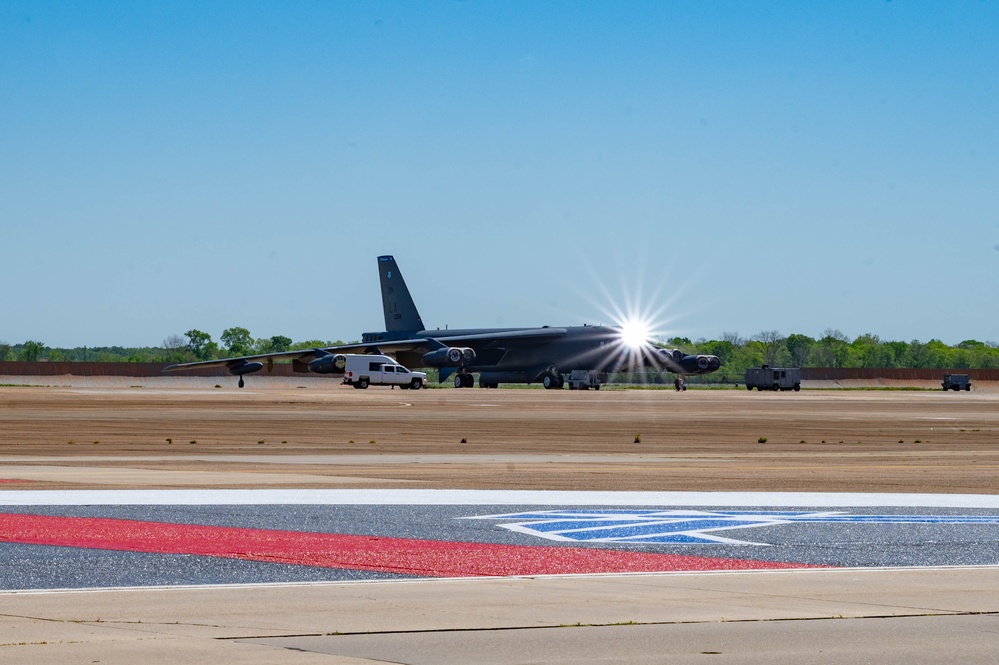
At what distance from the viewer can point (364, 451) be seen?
28.0 m

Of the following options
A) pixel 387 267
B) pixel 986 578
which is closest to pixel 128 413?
pixel 986 578

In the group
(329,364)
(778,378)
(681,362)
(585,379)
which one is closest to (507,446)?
(681,362)

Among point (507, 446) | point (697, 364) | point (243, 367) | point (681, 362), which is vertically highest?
point (681, 362)

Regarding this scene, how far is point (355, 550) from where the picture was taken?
12.7 m

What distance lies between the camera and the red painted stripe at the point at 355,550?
38.5 ft

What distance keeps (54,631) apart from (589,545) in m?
6.16

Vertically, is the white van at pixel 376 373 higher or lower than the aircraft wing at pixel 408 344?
lower

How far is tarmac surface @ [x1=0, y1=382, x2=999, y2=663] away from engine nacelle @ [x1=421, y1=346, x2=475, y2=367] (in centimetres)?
5860

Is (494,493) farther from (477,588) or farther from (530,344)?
(530,344)

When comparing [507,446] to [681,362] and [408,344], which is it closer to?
[681,362]

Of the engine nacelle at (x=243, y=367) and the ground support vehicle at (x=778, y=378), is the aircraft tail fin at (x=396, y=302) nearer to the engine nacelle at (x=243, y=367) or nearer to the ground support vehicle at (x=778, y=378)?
the engine nacelle at (x=243, y=367)

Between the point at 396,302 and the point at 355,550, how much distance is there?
89.4 meters

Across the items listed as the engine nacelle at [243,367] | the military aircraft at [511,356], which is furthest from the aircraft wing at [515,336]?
the engine nacelle at [243,367]

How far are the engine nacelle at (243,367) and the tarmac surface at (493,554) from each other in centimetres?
5972
